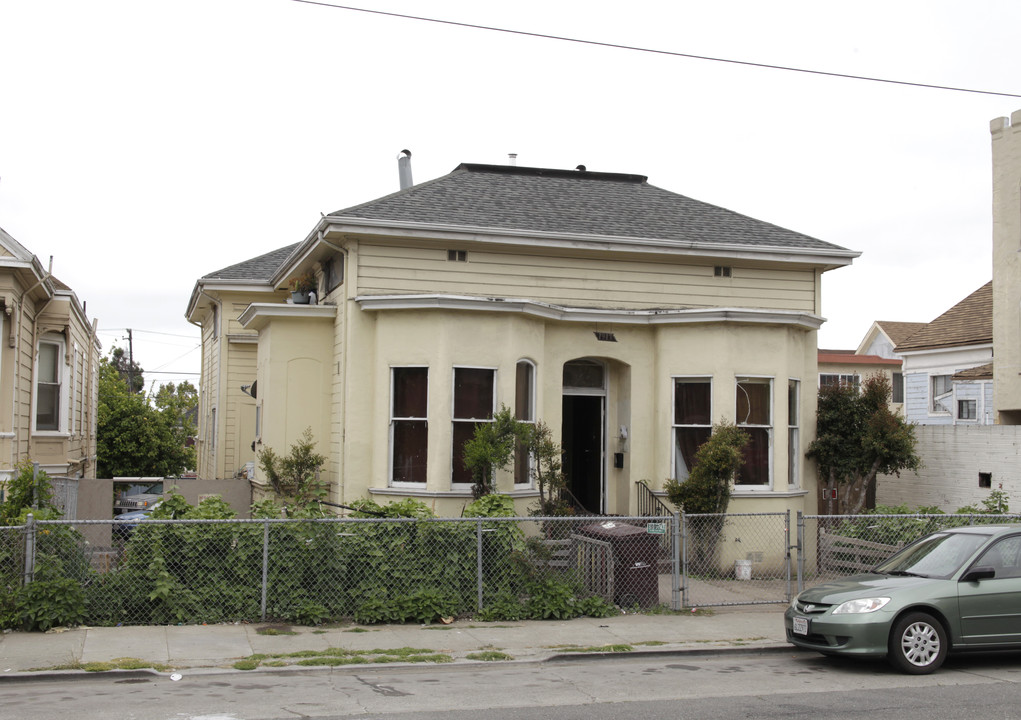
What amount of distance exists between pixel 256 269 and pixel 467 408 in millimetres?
11939

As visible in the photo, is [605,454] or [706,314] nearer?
[706,314]

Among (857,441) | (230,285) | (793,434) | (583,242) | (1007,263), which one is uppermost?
(1007,263)

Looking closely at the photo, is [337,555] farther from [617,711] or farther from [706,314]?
[706,314]

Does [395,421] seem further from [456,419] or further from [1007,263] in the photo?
[1007,263]

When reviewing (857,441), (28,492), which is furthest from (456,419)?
(857,441)

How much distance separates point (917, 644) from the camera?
9.25 meters

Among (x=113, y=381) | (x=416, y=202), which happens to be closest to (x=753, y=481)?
(x=416, y=202)

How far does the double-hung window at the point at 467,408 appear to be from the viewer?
15.0 meters

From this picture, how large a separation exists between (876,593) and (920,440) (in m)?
10.3

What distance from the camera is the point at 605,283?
16.8 metres

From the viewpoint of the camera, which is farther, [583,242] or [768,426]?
[768,426]

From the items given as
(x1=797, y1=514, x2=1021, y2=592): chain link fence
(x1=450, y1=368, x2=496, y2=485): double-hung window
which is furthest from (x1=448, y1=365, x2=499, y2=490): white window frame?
(x1=797, y1=514, x2=1021, y2=592): chain link fence

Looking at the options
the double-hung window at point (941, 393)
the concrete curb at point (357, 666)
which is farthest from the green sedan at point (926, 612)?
the double-hung window at point (941, 393)

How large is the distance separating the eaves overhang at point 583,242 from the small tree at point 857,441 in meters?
2.33
